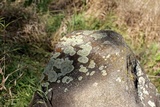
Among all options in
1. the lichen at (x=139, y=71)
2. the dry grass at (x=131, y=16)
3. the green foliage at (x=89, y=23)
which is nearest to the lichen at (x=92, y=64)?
the lichen at (x=139, y=71)

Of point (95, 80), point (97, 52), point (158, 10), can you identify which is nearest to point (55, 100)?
point (95, 80)

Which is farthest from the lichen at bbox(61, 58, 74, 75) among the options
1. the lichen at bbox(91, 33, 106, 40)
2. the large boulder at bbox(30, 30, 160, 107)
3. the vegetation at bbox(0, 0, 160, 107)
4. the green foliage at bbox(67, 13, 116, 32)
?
the green foliage at bbox(67, 13, 116, 32)

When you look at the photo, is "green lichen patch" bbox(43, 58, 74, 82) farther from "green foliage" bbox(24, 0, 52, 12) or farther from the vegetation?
"green foliage" bbox(24, 0, 52, 12)

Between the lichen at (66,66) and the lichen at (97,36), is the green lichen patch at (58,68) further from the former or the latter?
the lichen at (97,36)

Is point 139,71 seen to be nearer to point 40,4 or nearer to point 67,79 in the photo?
point 67,79

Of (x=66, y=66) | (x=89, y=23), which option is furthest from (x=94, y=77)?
(x=89, y=23)
